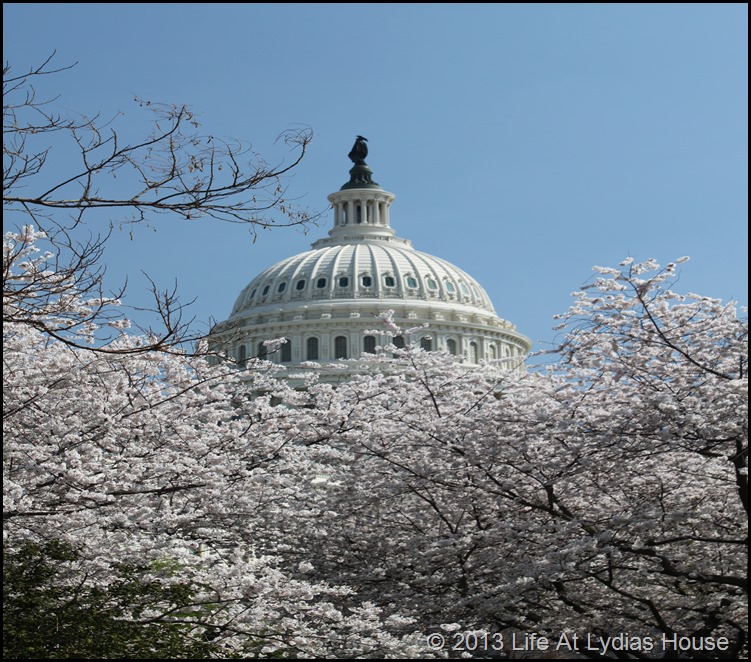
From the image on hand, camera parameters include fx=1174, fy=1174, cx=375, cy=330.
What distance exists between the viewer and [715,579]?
15.8 metres

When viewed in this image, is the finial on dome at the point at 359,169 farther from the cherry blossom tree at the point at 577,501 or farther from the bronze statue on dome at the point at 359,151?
the cherry blossom tree at the point at 577,501

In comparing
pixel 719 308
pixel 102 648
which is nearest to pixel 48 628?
pixel 102 648

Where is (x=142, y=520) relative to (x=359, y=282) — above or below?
below

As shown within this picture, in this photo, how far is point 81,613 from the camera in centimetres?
1805

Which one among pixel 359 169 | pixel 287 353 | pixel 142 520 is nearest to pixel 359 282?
pixel 287 353

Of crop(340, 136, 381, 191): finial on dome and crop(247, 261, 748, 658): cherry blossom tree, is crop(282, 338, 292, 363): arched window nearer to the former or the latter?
crop(340, 136, 381, 191): finial on dome

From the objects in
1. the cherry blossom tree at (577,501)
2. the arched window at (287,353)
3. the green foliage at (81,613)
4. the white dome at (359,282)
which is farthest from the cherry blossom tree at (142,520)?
the white dome at (359,282)

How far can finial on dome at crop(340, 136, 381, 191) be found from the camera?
13438cm

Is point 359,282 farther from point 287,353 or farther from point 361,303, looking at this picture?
point 287,353

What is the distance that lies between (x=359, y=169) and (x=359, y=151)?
2068 mm

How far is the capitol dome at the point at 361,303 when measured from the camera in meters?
108

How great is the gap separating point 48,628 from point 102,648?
50.0 inches

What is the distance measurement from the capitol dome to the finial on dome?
22.5 feet

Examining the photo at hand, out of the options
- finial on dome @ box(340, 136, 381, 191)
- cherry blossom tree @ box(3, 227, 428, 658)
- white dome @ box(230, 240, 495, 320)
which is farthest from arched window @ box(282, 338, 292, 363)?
cherry blossom tree @ box(3, 227, 428, 658)
